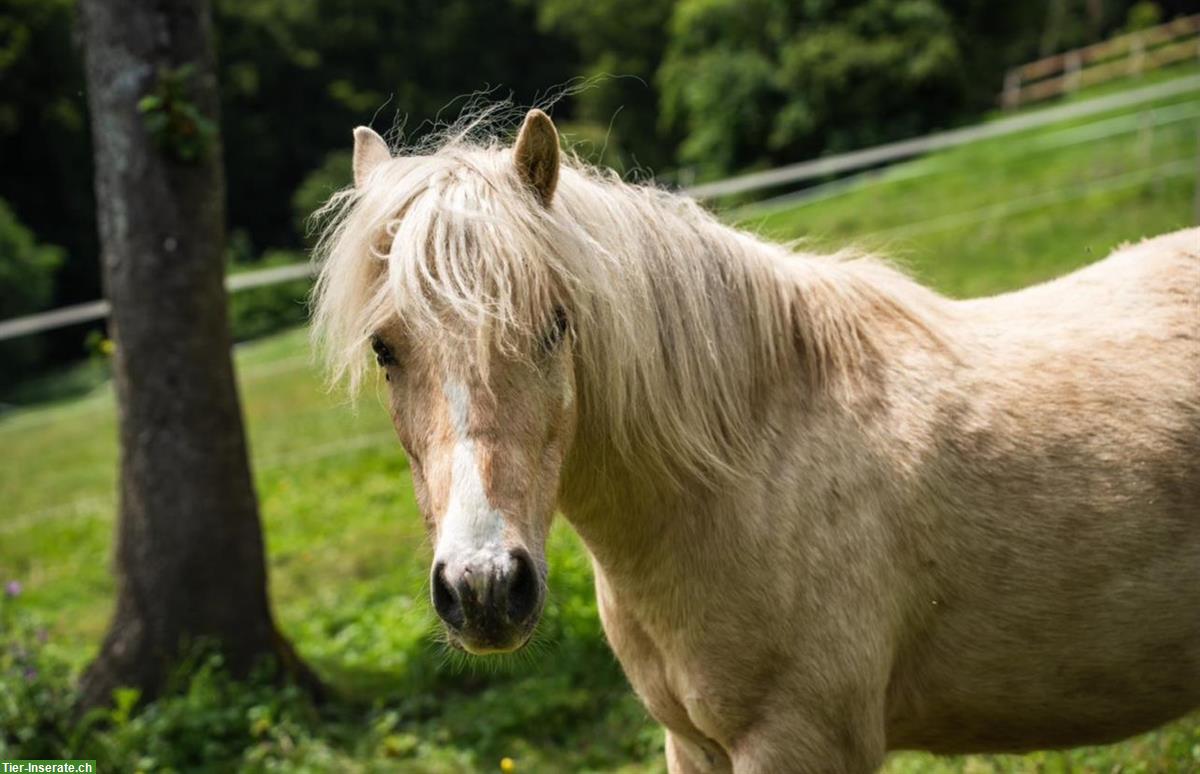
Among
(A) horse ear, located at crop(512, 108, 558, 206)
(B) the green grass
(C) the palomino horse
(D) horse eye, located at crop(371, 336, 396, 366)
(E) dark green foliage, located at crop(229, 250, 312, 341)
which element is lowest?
(E) dark green foliage, located at crop(229, 250, 312, 341)

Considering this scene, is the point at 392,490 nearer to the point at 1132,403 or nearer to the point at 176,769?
the point at 176,769

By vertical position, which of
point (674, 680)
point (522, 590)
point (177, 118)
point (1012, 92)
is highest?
point (177, 118)

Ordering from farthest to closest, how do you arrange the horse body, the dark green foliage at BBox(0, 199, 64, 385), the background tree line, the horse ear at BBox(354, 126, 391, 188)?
the background tree line → the dark green foliage at BBox(0, 199, 64, 385) → the horse ear at BBox(354, 126, 391, 188) → the horse body

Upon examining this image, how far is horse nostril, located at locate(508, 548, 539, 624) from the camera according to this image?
193 centimetres

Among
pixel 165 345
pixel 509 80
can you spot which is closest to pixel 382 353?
pixel 165 345

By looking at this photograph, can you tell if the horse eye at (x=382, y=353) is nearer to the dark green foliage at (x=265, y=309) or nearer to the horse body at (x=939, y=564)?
the horse body at (x=939, y=564)

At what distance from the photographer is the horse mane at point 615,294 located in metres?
2.16

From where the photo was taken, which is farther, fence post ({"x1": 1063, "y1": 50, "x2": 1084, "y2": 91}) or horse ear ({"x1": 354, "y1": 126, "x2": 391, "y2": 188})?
fence post ({"x1": 1063, "y1": 50, "x2": 1084, "y2": 91})

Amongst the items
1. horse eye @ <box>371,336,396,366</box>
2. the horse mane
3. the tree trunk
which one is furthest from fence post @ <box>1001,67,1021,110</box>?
horse eye @ <box>371,336,396,366</box>

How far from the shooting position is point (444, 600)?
1929 millimetres

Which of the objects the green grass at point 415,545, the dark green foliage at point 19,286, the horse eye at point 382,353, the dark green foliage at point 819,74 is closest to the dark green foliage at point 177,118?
the green grass at point 415,545

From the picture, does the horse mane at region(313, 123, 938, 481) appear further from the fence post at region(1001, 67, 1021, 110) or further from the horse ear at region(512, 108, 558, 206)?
the fence post at region(1001, 67, 1021, 110)

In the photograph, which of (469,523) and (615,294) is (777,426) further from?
(469,523)

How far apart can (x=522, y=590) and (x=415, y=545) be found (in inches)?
211
